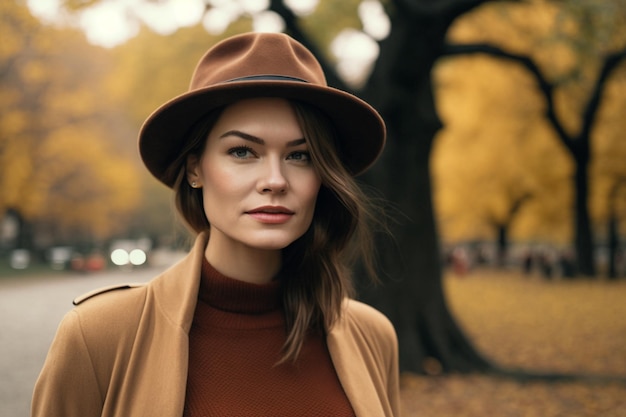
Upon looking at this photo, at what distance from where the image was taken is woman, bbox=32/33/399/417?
2.09 m

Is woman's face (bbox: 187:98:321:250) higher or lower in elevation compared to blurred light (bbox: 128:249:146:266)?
higher

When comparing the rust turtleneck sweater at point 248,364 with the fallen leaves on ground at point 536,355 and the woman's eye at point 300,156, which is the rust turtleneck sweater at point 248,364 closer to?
the woman's eye at point 300,156

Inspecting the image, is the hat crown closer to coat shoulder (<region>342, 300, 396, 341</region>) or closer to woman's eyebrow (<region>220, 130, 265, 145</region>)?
woman's eyebrow (<region>220, 130, 265, 145</region>)

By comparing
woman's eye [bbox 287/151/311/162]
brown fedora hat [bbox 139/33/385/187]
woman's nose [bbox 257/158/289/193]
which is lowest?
woman's nose [bbox 257/158/289/193]

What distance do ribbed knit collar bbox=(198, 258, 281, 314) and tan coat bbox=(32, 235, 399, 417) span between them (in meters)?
0.05

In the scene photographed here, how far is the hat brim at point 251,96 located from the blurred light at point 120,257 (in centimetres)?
3342

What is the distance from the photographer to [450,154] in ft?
98.9

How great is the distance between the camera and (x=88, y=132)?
30.3 metres

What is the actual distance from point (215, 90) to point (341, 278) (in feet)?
2.96

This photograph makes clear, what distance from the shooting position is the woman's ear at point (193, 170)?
7.97 feet

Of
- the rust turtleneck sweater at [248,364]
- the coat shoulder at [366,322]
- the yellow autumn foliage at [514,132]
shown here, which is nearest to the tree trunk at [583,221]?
the yellow autumn foliage at [514,132]

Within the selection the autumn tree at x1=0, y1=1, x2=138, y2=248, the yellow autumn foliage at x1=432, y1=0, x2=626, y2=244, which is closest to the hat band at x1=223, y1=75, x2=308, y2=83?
the yellow autumn foliage at x1=432, y1=0, x2=626, y2=244

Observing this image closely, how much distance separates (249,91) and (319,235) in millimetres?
664

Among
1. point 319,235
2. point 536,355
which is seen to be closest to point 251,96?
point 319,235
